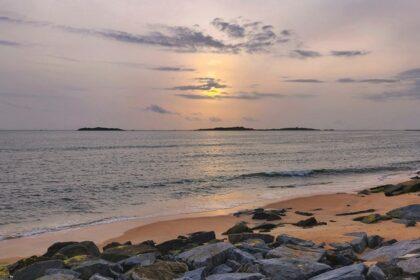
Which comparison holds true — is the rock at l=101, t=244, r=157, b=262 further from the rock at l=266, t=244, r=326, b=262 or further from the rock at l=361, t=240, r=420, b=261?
the rock at l=361, t=240, r=420, b=261

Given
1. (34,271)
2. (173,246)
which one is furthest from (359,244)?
(34,271)

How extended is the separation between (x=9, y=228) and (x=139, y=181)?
59.8ft

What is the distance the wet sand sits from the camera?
14.1 m

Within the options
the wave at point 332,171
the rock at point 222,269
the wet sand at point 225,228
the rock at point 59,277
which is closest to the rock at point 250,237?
the wet sand at point 225,228

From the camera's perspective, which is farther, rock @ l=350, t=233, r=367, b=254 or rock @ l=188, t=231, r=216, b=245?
rock @ l=188, t=231, r=216, b=245

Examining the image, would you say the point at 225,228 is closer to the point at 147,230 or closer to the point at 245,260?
the point at 147,230

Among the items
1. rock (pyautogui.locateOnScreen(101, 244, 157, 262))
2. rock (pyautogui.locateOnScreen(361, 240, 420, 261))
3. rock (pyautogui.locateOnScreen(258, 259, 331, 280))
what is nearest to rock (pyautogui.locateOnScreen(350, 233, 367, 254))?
rock (pyautogui.locateOnScreen(361, 240, 420, 261))

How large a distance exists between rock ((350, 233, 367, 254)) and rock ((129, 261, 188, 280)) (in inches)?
181

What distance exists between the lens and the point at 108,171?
46.0 m

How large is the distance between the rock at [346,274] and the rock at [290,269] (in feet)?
0.94

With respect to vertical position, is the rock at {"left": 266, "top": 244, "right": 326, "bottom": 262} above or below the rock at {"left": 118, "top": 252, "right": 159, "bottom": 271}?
above

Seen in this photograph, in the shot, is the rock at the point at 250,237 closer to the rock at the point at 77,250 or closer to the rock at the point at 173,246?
the rock at the point at 173,246

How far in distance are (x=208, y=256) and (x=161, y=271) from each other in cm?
114

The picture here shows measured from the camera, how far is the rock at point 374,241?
39.0ft
